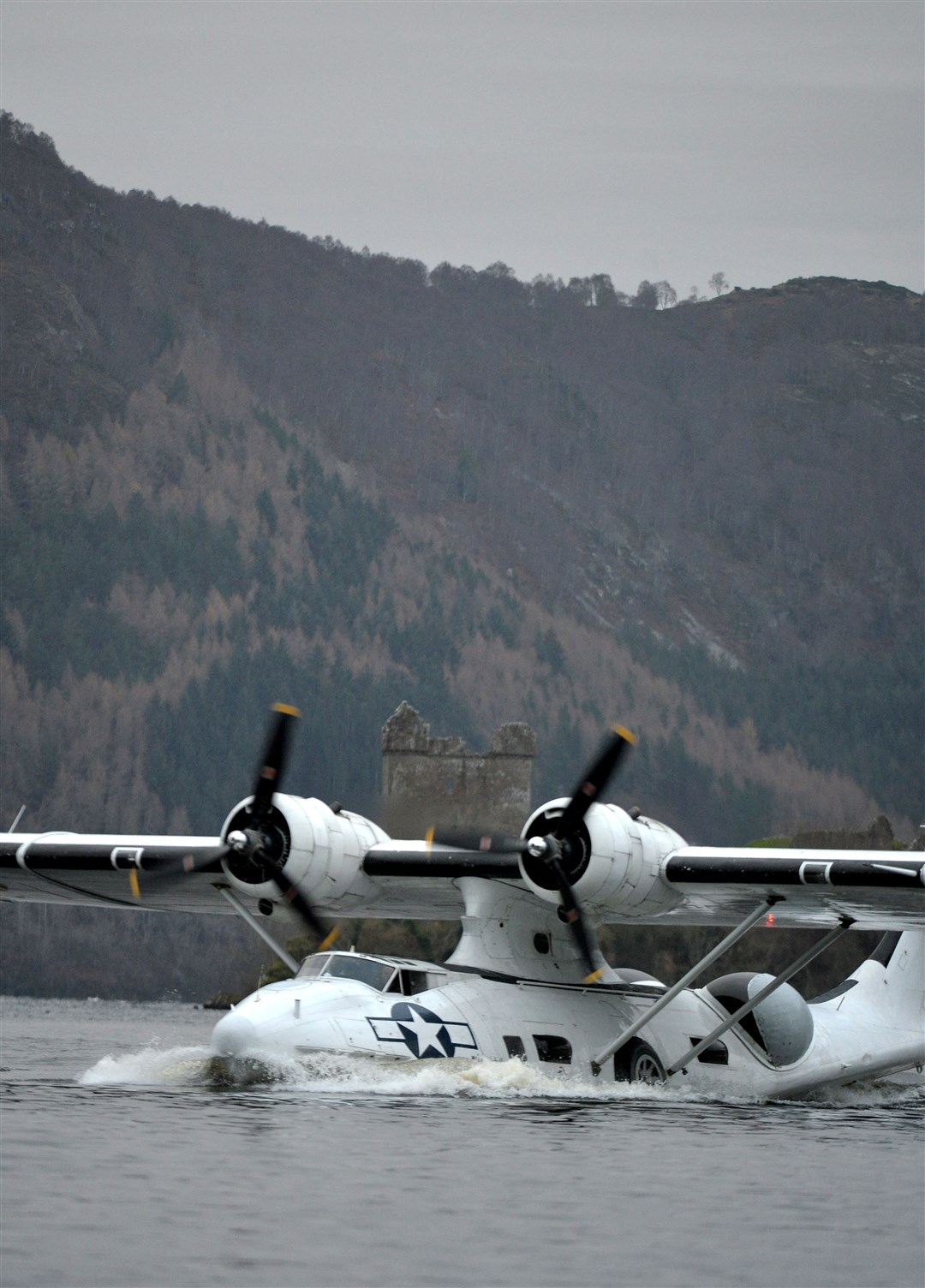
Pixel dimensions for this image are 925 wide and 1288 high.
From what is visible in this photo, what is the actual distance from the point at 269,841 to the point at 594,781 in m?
4.49

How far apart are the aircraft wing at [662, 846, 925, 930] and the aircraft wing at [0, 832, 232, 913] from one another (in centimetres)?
645

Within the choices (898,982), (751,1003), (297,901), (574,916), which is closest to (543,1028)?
(574,916)

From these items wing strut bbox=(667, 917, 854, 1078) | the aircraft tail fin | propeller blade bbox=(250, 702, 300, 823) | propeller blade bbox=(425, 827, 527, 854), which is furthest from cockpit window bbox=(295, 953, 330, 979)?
the aircraft tail fin

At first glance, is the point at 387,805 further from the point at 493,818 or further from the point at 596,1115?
the point at 596,1115

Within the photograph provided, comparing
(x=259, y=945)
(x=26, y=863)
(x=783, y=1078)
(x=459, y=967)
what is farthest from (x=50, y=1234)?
(x=259, y=945)

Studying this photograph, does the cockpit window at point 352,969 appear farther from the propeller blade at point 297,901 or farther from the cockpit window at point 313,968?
the propeller blade at point 297,901

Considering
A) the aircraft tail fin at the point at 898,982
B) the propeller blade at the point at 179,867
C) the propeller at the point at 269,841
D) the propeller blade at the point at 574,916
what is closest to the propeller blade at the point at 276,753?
the propeller at the point at 269,841

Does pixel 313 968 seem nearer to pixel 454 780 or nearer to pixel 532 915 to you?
pixel 532 915

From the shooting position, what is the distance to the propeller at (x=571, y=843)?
24.5 metres

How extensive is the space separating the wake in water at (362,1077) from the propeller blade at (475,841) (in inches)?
109

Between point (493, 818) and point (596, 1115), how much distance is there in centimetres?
9942

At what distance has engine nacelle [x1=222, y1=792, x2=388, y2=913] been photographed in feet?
84.2

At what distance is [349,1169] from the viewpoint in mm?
17578

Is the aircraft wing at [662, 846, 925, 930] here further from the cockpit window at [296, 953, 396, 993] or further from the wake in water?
the cockpit window at [296, 953, 396, 993]
